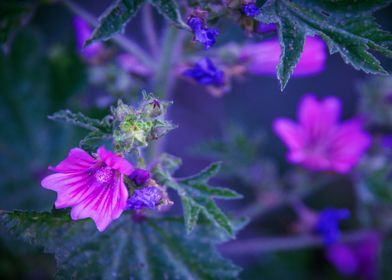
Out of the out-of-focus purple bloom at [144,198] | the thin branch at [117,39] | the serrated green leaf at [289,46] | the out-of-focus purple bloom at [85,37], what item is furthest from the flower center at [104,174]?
the out-of-focus purple bloom at [85,37]

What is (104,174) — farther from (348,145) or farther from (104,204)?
(348,145)

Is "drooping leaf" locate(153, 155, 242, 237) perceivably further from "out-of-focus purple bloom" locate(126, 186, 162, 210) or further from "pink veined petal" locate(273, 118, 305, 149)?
"pink veined petal" locate(273, 118, 305, 149)

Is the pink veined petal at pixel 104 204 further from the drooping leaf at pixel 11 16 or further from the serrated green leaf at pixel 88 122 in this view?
the drooping leaf at pixel 11 16

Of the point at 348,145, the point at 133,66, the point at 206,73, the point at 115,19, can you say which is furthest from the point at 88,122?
the point at 348,145

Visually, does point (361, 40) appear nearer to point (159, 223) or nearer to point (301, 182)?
point (159, 223)

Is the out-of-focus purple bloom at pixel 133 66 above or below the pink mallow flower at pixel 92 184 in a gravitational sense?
above
